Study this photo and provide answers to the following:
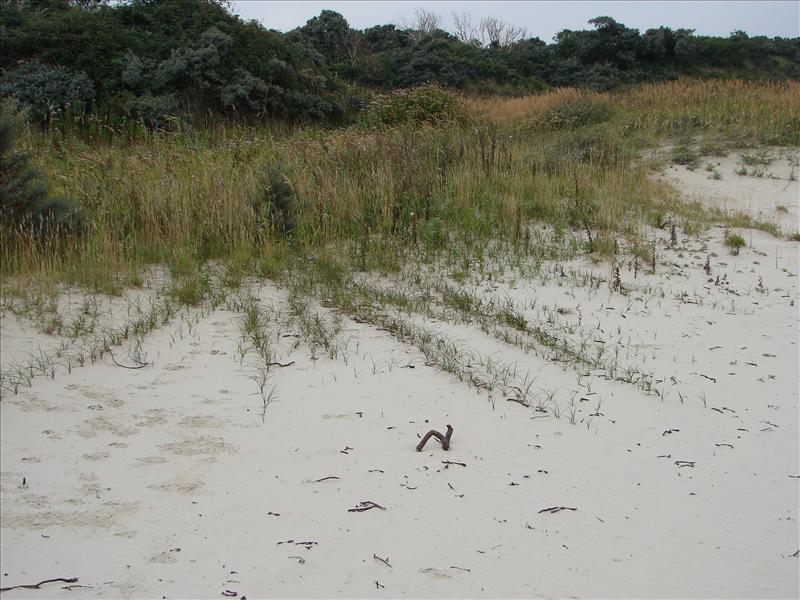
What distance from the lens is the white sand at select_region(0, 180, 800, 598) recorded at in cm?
296

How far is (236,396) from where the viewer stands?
455 centimetres

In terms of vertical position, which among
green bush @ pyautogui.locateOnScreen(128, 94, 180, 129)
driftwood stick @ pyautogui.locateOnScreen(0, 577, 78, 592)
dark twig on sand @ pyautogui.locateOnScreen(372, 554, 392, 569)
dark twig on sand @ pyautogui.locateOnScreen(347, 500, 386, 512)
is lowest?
dark twig on sand @ pyautogui.locateOnScreen(372, 554, 392, 569)

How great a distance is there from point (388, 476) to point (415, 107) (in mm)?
11725

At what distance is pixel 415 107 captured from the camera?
1427 centimetres

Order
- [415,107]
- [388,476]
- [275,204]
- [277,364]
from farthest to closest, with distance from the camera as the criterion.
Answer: [415,107] → [275,204] → [277,364] → [388,476]

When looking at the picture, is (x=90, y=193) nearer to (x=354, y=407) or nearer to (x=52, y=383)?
(x=52, y=383)

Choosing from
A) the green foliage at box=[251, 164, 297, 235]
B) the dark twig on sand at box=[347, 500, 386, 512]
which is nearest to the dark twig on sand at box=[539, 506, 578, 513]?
the dark twig on sand at box=[347, 500, 386, 512]

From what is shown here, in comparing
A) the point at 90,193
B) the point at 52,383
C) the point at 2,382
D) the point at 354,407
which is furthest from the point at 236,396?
the point at 90,193

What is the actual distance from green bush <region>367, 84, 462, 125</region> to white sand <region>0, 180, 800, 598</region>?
9198mm

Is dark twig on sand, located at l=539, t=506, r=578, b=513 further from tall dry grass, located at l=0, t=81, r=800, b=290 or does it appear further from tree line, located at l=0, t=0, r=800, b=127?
tree line, located at l=0, t=0, r=800, b=127

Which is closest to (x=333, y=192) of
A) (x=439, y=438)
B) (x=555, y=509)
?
(x=439, y=438)

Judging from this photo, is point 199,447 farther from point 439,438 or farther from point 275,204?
point 275,204

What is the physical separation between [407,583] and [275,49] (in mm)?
14594

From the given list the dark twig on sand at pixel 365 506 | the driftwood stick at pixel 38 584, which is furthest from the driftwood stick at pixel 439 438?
the driftwood stick at pixel 38 584
